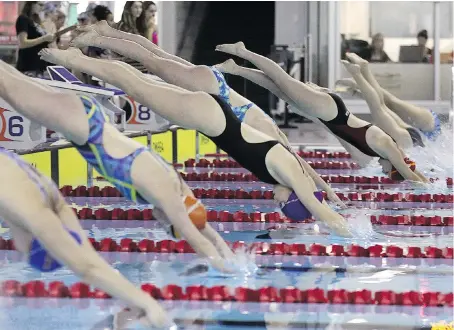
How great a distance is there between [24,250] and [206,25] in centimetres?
1248

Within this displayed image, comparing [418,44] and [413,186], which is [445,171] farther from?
[418,44]

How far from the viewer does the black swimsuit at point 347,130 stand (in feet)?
19.3

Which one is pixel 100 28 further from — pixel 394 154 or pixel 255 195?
pixel 394 154

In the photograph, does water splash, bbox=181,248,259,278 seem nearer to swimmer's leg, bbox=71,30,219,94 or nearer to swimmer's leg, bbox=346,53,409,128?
swimmer's leg, bbox=71,30,219,94

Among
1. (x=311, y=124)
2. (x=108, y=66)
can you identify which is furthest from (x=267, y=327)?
(x=311, y=124)

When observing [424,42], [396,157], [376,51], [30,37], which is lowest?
[396,157]

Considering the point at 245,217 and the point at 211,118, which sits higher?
the point at 211,118

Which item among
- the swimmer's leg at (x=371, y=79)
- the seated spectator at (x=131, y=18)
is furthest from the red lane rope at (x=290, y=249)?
the seated spectator at (x=131, y=18)

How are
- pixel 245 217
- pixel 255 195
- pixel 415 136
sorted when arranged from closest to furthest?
pixel 245 217 < pixel 255 195 < pixel 415 136

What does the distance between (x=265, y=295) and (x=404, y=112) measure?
14.2ft

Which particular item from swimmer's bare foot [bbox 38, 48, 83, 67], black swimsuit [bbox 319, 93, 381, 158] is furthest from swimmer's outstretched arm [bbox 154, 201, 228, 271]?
black swimsuit [bbox 319, 93, 381, 158]

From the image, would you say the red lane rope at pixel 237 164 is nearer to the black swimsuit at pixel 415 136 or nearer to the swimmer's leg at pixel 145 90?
the black swimsuit at pixel 415 136

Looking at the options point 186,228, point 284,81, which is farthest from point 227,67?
point 186,228

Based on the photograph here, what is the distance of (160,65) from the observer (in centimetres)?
473
